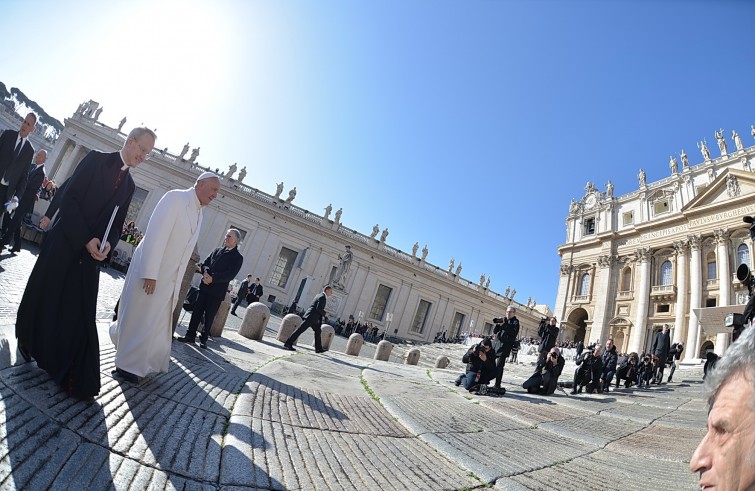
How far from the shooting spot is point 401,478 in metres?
1.87

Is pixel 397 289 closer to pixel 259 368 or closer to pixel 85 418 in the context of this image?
pixel 259 368

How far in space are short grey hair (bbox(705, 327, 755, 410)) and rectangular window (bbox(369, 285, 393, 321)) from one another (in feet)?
107

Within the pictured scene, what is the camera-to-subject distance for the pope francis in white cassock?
103 inches

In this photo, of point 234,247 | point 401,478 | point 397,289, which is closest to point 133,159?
point 401,478

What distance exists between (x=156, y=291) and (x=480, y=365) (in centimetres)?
575

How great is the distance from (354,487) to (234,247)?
16.1ft

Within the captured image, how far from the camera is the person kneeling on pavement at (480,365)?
21.4 feet

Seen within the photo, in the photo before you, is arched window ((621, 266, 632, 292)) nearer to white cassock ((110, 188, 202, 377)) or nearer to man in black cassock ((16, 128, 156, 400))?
white cassock ((110, 188, 202, 377))

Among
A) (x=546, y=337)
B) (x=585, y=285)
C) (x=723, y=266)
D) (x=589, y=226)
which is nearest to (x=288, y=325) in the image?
(x=546, y=337)

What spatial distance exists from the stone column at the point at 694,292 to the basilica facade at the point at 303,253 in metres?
17.1

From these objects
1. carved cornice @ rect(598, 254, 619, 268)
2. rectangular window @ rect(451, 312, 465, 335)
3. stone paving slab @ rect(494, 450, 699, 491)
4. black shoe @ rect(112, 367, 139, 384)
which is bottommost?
black shoe @ rect(112, 367, 139, 384)

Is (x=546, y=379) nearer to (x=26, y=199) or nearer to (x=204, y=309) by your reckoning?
(x=204, y=309)

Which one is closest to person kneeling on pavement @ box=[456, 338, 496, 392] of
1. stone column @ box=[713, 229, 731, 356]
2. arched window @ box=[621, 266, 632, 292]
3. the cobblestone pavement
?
the cobblestone pavement

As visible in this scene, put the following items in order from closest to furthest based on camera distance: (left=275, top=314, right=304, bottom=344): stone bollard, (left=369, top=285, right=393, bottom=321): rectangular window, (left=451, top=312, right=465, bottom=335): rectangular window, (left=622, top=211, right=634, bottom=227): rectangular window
→ 1. (left=275, top=314, right=304, bottom=344): stone bollard
2. (left=369, top=285, right=393, bottom=321): rectangular window
3. (left=622, top=211, right=634, bottom=227): rectangular window
4. (left=451, top=312, right=465, bottom=335): rectangular window
